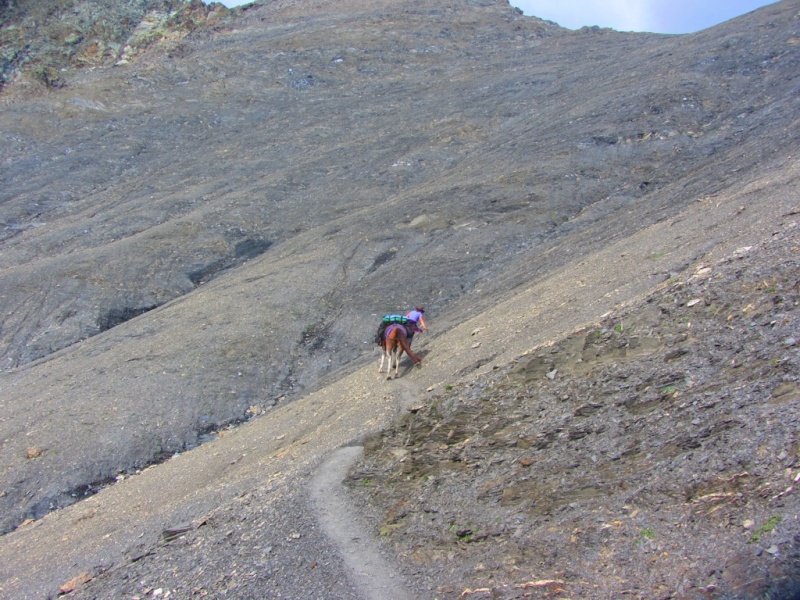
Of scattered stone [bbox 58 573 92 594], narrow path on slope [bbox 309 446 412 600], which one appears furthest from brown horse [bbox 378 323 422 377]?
scattered stone [bbox 58 573 92 594]

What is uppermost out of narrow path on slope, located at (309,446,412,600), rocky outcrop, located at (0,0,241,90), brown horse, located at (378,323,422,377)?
rocky outcrop, located at (0,0,241,90)

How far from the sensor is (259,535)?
292 inches

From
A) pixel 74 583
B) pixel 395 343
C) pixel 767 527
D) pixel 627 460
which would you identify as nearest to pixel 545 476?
pixel 627 460

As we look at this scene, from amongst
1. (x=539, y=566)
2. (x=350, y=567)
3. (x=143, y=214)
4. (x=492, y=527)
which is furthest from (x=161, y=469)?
(x=143, y=214)

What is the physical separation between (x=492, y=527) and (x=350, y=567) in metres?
1.31

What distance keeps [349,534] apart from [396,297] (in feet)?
36.4

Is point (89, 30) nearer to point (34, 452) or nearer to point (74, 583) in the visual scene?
point (34, 452)

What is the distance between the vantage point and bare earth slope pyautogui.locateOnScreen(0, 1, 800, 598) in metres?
6.55

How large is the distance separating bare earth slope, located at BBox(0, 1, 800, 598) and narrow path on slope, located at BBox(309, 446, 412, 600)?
15 cm

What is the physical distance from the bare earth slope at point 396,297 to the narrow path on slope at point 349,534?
15cm

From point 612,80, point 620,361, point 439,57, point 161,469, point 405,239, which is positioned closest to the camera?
point 620,361

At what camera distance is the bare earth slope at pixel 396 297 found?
6555 mm

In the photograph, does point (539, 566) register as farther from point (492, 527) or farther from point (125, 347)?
point (125, 347)

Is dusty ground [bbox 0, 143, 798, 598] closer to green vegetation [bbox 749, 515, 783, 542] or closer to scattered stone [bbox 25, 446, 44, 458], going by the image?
green vegetation [bbox 749, 515, 783, 542]
